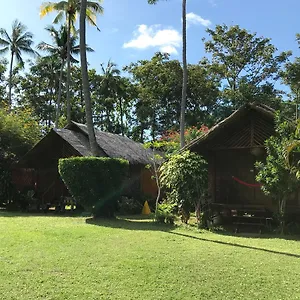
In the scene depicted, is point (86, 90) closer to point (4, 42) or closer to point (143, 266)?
point (143, 266)

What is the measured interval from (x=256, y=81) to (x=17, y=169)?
2127cm

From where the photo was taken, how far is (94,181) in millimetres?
13781

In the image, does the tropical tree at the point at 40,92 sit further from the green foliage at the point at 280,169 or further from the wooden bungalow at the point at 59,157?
the green foliage at the point at 280,169

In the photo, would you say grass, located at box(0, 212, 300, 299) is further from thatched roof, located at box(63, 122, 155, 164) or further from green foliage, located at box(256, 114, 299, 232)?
thatched roof, located at box(63, 122, 155, 164)

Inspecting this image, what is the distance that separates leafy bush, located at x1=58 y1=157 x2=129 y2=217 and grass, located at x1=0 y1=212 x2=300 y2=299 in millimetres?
3592

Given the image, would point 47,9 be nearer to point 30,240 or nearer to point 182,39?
point 182,39

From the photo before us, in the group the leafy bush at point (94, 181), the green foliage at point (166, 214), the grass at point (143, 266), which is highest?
the leafy bush at point (94, 181)

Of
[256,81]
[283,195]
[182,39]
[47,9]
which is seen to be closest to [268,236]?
[283,195]

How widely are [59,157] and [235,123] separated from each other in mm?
10408

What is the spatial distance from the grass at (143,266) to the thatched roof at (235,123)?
4.00 meters

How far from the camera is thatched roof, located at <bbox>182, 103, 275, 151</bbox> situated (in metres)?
12.1

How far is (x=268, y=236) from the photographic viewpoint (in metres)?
10.9

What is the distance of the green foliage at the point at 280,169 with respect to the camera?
10.8 meters

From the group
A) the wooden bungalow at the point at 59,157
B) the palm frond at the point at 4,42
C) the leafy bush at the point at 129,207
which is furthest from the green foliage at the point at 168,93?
the leafy bush at the point at 129,207
